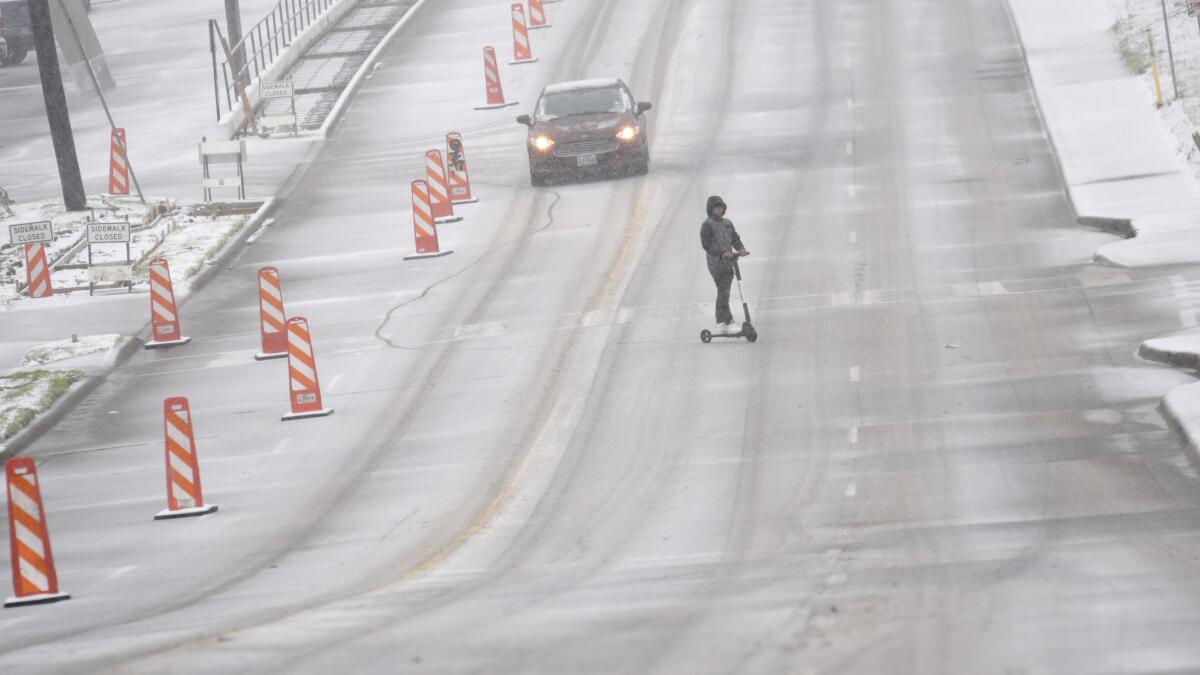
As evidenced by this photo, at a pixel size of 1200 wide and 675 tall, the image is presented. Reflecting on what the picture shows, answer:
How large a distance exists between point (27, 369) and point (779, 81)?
63.5 ft

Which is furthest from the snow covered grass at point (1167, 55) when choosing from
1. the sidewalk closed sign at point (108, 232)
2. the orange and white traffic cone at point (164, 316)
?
the sidewalk closed sign at point (108, 232)

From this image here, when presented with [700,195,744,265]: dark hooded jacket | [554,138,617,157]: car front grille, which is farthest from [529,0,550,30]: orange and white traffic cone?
[700,195,744,265]: dark hooded jacket

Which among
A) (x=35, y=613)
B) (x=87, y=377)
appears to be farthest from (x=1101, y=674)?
(x=87, y=377)

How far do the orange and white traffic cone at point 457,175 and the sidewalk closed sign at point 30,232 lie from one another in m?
6.63

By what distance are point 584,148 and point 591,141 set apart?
17 centimetres

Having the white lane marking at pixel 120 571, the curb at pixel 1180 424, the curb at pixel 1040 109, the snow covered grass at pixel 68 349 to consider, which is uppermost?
the curb at pixel 1180 424

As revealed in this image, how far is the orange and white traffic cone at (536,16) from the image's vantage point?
154 ft

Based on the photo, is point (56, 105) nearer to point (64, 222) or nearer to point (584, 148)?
point (64, 222)

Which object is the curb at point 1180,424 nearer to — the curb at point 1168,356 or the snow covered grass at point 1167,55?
the curb at point 1168,356

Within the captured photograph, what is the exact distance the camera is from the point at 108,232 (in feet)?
92.5

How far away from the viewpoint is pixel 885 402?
17391 mm

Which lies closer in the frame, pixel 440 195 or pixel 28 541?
pixel 28 541

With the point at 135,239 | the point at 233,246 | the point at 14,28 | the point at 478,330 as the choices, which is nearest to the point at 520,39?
the point at 135,239

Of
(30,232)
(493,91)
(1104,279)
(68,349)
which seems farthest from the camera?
(493,91)
